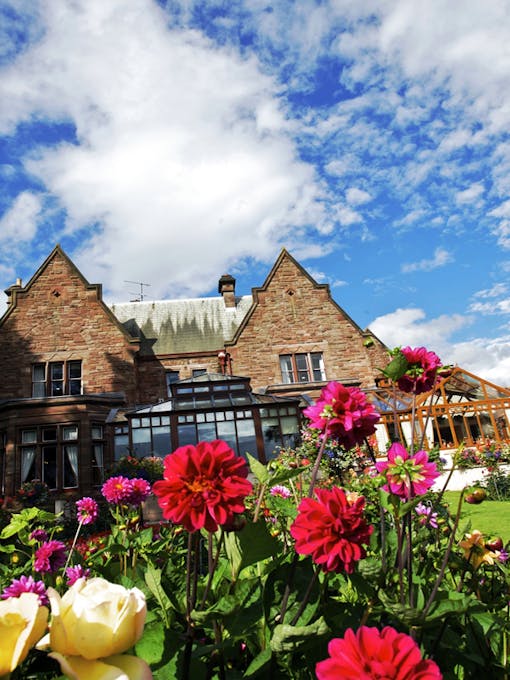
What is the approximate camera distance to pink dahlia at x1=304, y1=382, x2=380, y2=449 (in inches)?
73.9

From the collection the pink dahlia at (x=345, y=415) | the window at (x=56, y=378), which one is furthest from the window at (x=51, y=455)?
the pink dahlia at (x=345, y=415)

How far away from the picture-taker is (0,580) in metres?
2.70

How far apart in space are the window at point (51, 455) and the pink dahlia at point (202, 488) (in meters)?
18.8

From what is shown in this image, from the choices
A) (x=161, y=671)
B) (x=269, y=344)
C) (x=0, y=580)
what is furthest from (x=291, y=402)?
(x=161, y=671)

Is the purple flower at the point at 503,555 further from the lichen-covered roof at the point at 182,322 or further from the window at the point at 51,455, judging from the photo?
the lichen-covered roof at the point at 182,322

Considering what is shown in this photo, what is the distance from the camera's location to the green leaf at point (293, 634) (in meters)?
1.23

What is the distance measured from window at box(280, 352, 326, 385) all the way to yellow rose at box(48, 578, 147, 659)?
2072cm

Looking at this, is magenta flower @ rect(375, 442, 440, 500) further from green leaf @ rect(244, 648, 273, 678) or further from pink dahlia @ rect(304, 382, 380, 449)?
green leaf @ rect(244, 648, 273, 678)

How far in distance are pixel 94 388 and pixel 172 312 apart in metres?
7.52

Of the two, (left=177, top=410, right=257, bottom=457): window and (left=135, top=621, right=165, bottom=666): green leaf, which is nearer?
(left=135, top=621, right=165, bottom=666): green leaf

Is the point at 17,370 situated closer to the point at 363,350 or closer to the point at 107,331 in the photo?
the point at 107,331

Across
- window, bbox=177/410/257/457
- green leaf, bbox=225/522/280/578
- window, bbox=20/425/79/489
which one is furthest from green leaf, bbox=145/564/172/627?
window, bbox=20/425/79/489

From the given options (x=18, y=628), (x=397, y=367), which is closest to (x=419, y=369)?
(x=397, y=367)

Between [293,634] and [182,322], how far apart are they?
81.1 feet
